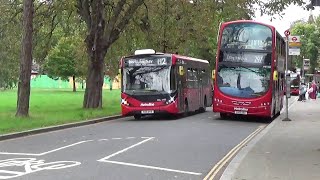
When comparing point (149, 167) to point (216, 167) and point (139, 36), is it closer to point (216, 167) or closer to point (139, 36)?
point (216, 167)

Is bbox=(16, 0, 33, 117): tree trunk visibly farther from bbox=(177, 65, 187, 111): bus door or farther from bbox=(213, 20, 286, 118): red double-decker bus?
bbox=(213, 20, 286, 118): red double-decker bus

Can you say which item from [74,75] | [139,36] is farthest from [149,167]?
[74,75]

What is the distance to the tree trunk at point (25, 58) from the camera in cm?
2017

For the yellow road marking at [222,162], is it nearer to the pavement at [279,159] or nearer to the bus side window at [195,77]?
the pavement at [279,159]

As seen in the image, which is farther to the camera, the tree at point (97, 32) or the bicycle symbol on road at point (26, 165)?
the tree at point (97, 32)

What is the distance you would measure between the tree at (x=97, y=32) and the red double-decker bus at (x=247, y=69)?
18.3 feet

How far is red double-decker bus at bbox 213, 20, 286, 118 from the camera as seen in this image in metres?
22.3

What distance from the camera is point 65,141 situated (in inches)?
575

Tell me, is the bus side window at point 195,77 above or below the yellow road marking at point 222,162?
above

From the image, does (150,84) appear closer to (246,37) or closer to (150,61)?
(150,61)

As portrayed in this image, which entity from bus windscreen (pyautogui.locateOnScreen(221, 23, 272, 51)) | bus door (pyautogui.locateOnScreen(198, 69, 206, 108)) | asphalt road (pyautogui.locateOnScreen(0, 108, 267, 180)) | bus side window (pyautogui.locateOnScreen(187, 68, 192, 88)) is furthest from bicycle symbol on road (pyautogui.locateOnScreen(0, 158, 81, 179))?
bus door (pyautogui.locateOnScreen(198, 69, 206, 108))

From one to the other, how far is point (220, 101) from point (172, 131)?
18.3 ft

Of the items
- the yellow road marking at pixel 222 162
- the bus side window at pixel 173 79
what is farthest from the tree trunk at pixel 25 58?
the yellow road marking at pixel 222 162

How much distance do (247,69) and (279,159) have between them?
11806mm
